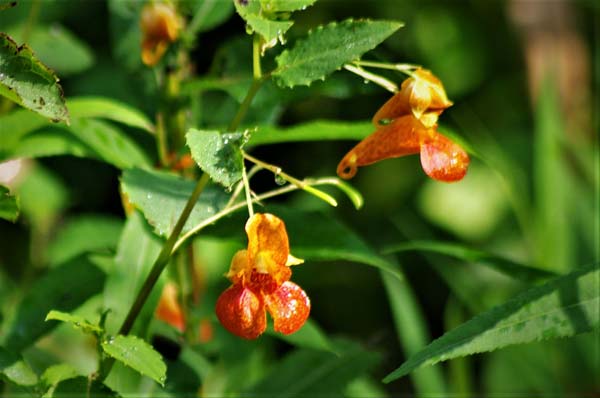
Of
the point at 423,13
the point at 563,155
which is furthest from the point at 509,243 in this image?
the point at 423,13

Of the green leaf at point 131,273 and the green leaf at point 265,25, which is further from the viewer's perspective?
the green leaf at point 131,273

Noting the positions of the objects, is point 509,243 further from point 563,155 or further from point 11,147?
point 11,147

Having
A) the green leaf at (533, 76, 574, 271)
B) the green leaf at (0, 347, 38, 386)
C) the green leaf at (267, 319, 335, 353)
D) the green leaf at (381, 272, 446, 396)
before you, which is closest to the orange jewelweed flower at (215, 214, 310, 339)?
the green leaf at (0, 347, 38, 386)

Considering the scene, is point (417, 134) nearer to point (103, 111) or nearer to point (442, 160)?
point (442, 160)

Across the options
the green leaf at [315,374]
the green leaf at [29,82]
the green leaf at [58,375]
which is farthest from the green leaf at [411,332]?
the green leaf at [29,82]

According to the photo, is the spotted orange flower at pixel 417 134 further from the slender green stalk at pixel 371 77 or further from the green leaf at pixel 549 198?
the green leaf at pixel 549 198

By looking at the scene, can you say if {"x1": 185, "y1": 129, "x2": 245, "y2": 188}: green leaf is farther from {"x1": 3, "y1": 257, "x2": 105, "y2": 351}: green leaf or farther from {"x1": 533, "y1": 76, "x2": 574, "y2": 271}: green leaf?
{"x1": 533, "y1": 76, "x2": 574, "y2": 271}: green leaf
